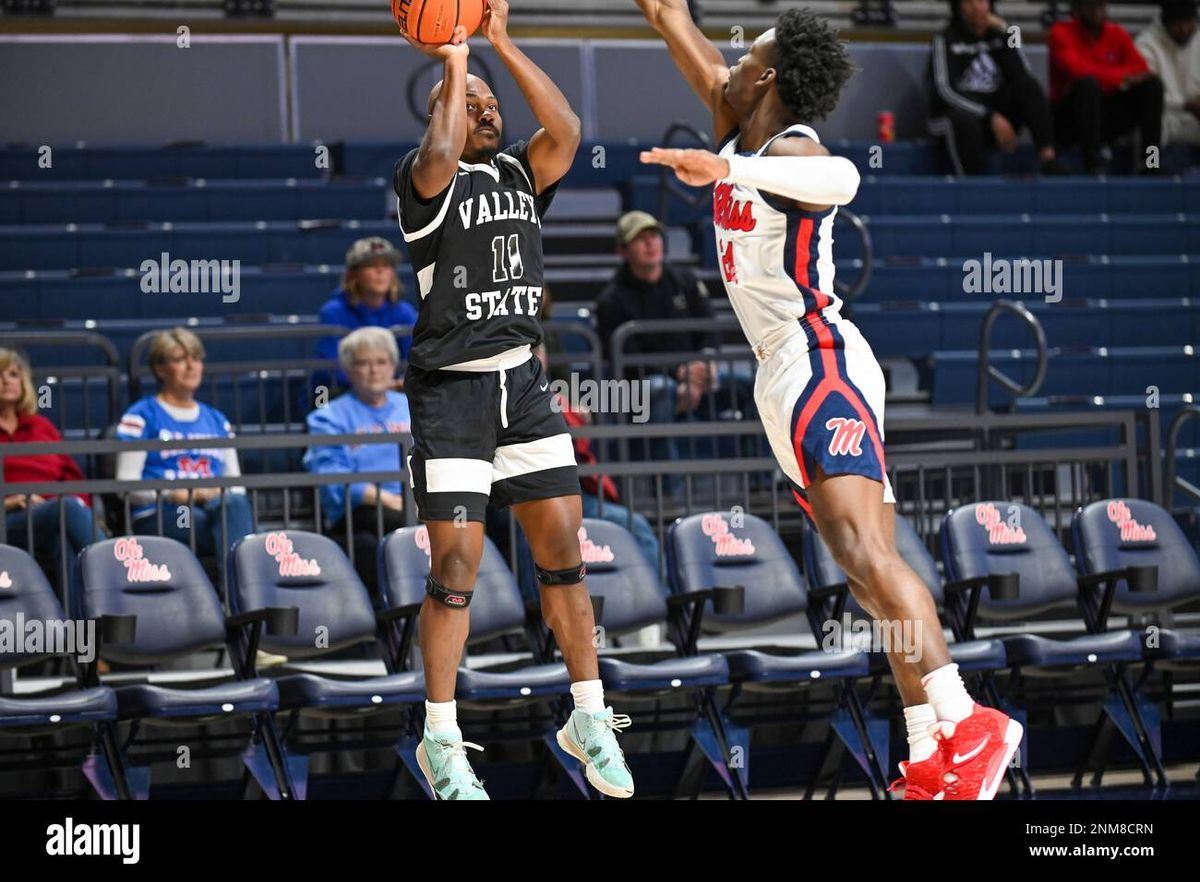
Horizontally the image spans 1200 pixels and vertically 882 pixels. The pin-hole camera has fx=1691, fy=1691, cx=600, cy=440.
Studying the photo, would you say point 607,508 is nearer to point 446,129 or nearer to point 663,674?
point 663,674

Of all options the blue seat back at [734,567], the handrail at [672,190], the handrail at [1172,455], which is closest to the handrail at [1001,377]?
the handrail at [1172,455]

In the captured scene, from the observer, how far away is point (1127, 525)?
22.7 ft

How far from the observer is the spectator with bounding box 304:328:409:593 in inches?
268

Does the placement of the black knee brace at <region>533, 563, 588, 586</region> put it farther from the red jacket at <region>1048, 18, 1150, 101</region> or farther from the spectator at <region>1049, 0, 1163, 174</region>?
the red jacket at <region>1048, 18, 1150, 101</region>

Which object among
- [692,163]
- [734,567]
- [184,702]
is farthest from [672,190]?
[692,163]

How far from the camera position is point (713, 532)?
6434 millimetres

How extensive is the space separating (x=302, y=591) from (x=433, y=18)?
244cm

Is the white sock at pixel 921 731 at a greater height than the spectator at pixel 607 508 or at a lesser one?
lesser

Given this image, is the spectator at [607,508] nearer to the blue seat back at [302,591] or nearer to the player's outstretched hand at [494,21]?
the blue seat back at [302,591]

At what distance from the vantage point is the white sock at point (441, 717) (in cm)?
430

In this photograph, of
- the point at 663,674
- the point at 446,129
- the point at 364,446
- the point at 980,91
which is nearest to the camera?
the point at 446,129

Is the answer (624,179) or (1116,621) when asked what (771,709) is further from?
(624,179)

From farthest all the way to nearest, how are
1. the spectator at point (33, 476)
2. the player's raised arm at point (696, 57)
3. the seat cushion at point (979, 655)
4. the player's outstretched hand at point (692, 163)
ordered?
the spectator at point (33, 476)
the seat cushion at point (979, 655)
the player's raised arm at point (696, 57)
the player's outstretched hand at point (692, 163)

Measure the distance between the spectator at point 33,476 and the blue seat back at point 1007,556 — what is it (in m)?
3.31
